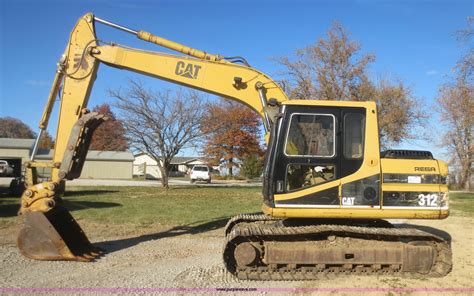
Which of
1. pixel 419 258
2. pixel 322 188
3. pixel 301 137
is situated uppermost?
pixel 301 137

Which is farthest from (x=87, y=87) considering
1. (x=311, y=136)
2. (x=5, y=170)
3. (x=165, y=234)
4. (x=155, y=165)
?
(x=155, y=165)

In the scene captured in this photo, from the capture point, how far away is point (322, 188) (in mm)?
7172

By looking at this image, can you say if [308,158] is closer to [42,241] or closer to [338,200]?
[338,200]

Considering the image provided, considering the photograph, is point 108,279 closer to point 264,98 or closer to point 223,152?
point 264,98

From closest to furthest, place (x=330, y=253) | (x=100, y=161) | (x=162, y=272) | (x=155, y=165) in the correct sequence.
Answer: (x=330, y=253) < (x=162, y=272) < (x=100, y=161) < (x=155, y=165)

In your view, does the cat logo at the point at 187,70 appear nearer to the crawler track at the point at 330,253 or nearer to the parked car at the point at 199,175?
the crawler track at the point at 330,253

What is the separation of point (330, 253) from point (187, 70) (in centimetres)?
431

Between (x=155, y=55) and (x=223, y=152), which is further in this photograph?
(x=223, y=152)

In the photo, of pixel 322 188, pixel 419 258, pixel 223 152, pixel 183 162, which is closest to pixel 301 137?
pixel 322 188

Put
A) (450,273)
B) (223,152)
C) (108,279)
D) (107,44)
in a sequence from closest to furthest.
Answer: (108,279), (450,273), (107,44), (223,152)

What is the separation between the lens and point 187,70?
8.75 metres

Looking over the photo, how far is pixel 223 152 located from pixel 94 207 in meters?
36.6

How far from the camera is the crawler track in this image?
713 cm

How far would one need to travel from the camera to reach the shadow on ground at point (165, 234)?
31.5 feet
